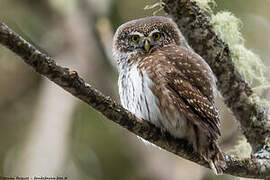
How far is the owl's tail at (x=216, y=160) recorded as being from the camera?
11.9 ft

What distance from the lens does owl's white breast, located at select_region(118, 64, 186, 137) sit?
379cm

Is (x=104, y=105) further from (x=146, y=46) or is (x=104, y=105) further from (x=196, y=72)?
(x=146, y=46)

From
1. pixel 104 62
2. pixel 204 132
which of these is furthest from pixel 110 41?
pixel 204 132

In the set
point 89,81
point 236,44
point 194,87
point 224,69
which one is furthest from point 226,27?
point 89,81

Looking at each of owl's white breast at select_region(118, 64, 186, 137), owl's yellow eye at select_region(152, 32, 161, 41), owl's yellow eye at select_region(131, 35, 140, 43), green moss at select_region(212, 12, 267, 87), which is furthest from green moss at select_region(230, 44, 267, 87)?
owl's yellow eye at select_region(131, 35, 140, 43)

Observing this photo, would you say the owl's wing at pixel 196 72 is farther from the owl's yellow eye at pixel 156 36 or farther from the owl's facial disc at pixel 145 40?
the owl's yellow eye at pixel 156 36

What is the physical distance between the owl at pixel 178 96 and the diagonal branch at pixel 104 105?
104mm

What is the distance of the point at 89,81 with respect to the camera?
24.4 ft

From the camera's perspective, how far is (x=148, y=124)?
11.6 ft

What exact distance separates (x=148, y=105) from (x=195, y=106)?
334mm

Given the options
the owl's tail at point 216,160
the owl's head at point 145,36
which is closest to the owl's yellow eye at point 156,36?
the owl's head at point 145,36

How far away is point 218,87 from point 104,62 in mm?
3393

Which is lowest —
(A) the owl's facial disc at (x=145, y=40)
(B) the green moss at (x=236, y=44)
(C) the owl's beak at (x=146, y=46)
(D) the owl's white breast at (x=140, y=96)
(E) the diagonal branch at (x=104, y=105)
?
(E) the diagonal branch at (x=104, y=105)

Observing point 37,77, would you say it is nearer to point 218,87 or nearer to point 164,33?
point 164,33
